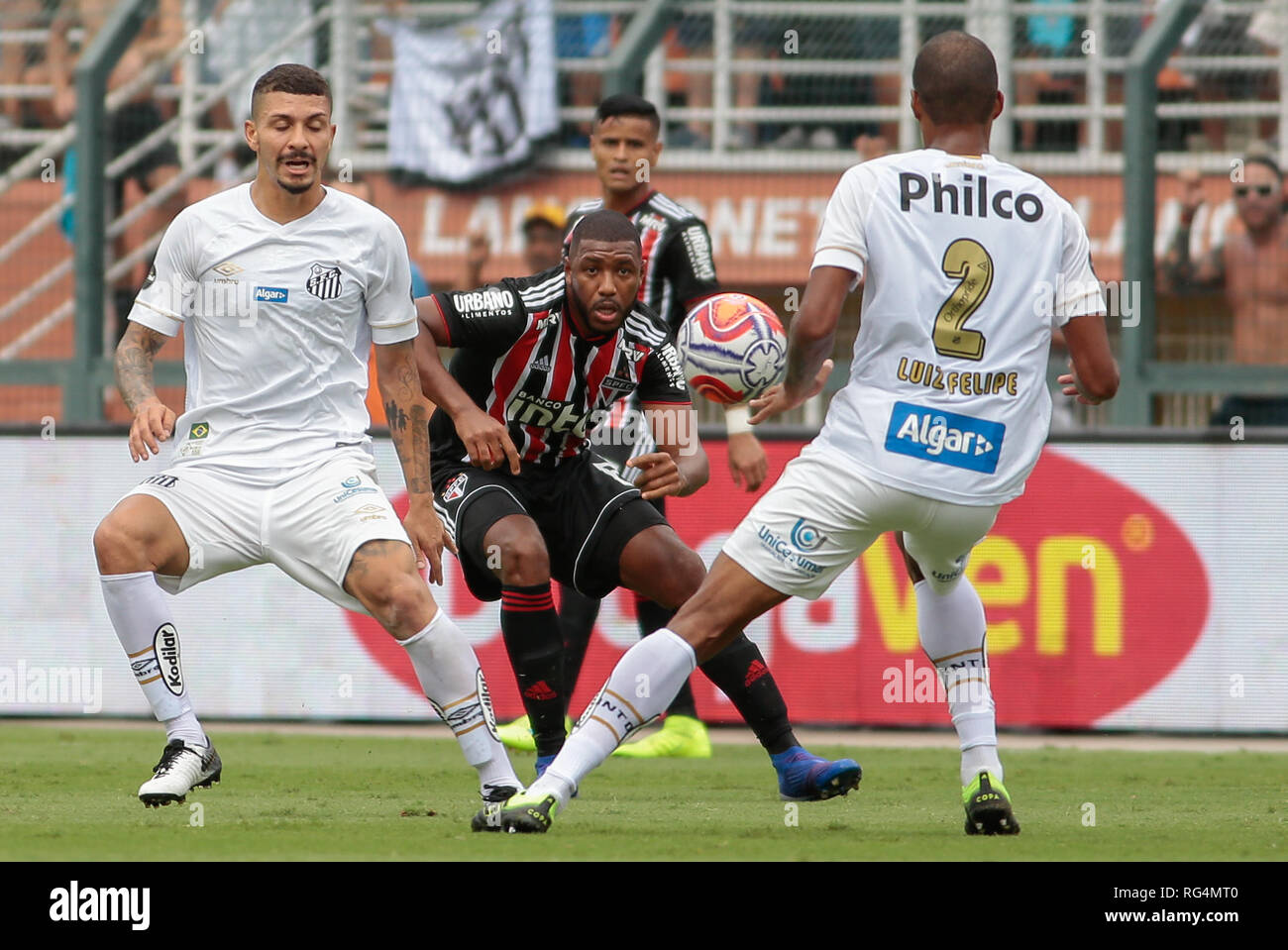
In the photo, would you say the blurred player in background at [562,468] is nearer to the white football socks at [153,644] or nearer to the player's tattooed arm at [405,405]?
the player's tattooed arm at [405,405]

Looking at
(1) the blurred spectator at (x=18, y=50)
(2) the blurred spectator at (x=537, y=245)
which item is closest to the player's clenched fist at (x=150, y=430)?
(2) the blurred spectator at (x=537, y=245)

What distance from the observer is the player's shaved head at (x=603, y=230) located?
597 cm

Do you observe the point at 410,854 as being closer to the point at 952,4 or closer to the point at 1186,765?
the point at 1186,765

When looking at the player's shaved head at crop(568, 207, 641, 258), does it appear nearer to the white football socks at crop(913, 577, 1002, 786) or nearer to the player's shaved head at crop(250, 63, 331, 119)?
the player's shaved head at crop(250, 63, 331, 119)

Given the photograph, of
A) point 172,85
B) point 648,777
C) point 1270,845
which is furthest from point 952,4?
point 1270,845

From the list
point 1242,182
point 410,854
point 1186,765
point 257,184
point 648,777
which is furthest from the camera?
point 1242,182

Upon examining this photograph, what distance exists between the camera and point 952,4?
1096 centimetres

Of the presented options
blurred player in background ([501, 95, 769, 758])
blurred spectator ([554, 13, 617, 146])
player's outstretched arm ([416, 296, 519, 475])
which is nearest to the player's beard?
player's outstretched arm ([416, 296, 519, 475])

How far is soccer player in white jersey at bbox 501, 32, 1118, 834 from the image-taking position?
16.3 ft

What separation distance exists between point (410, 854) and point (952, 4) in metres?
7.78

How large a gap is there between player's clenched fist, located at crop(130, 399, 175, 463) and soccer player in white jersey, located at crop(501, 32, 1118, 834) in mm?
1504

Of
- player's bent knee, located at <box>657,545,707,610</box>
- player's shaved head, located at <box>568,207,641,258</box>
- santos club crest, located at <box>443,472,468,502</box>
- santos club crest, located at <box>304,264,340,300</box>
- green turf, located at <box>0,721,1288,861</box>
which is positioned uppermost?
player's shaved head, located at <box>568,207,641,258</box>

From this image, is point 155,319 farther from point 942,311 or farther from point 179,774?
point 942,311

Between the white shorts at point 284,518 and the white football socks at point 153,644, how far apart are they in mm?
114
